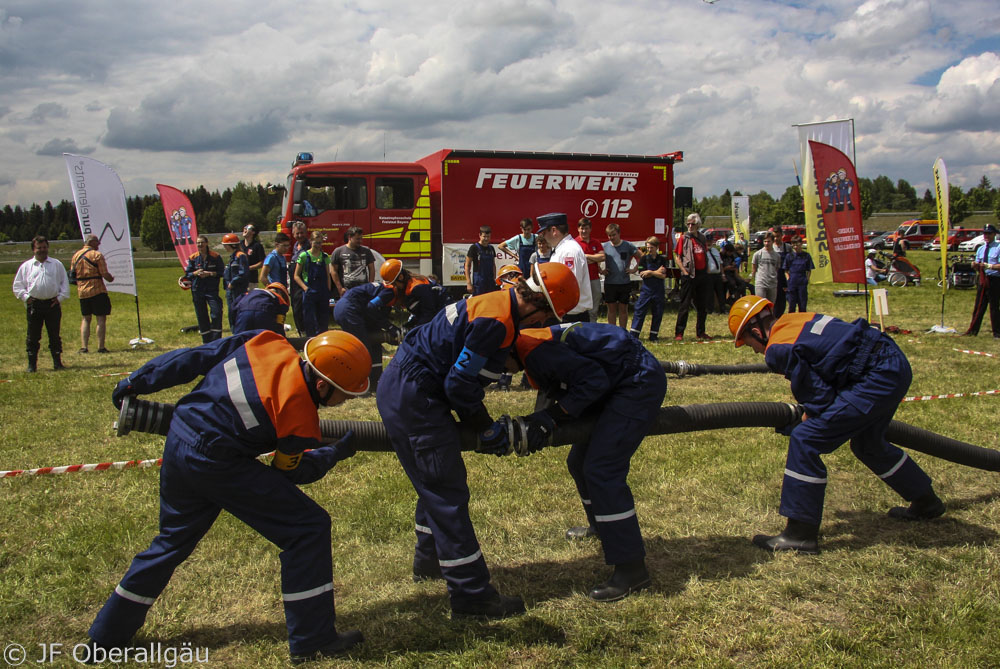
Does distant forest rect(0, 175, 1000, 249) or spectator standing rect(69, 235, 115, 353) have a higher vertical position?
distant forest rect(0, 175, 1000, 249)

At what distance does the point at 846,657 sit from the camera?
3158 mm

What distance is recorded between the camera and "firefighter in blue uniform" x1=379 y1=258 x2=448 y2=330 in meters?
7.33

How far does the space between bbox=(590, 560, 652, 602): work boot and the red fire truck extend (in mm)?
11008

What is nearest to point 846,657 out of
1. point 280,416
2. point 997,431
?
point 280,416

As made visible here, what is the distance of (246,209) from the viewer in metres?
84.2

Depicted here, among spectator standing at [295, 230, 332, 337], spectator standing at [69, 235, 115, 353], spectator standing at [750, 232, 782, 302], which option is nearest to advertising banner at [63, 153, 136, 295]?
spectator standing at [69, 235, 115, 353]

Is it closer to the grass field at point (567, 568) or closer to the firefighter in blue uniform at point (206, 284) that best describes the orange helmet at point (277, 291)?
the grass field at point (567, 568)

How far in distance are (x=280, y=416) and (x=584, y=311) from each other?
6.25 meters

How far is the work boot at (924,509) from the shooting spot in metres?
4.59

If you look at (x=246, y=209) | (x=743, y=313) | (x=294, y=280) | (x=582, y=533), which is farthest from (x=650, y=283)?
(x=246, y=209)

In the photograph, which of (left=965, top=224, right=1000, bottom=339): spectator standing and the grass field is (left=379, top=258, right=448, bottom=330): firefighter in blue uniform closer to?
the grass field

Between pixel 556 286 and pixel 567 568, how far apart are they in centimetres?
175

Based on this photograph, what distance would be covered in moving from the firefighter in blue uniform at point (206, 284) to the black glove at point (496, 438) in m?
9.10

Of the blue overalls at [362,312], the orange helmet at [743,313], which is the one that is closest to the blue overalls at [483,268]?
the blue overalls at [362,312]
